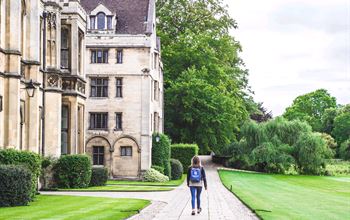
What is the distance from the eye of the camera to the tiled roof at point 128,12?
54.8m

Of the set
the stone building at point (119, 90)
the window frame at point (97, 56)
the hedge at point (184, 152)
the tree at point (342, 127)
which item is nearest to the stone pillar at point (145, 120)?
the stone building at point (119, 90)

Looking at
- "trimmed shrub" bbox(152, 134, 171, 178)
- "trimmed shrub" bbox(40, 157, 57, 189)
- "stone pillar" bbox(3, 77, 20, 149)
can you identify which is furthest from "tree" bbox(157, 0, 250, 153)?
→ "stone pillar" bbox(3, 77, 20, 149)

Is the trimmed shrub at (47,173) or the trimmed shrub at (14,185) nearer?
the trimmed shrub at (14,185)

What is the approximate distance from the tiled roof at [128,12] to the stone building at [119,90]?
0.09m

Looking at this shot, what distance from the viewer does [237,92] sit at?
72.2m

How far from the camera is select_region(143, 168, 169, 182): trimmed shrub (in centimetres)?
5191

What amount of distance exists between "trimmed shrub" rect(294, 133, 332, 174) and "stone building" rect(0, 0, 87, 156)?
34.4 m

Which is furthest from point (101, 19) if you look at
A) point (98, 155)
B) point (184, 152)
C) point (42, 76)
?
point (42, 76)

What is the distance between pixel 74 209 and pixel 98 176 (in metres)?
17.0

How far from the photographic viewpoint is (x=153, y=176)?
171 feet

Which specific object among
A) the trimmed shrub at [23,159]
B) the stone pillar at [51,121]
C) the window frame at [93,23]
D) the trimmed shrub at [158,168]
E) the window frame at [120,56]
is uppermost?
the window frame at [93,23]

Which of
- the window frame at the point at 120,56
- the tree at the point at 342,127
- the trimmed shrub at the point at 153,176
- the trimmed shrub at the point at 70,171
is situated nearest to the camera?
the trimmed shrub at the point at 70,171

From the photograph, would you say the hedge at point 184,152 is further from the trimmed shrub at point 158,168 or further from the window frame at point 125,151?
the window frame at point 125,151

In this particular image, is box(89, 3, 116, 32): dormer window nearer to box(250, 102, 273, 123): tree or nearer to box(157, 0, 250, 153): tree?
box(157, 0, 250, 153): tree
